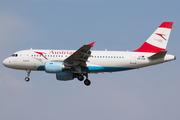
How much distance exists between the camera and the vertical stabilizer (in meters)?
52.7

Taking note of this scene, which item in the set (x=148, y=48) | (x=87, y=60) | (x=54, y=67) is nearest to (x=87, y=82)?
(x=87, y=60)

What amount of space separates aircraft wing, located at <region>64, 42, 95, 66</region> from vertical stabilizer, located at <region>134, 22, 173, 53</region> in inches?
339

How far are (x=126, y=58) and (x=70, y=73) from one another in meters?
8.99

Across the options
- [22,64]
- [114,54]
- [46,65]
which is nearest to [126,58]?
[114,54]

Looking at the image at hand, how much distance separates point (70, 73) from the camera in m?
53.6

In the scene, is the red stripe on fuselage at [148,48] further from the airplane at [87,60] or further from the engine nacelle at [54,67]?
the engine nacelle at [54,67]

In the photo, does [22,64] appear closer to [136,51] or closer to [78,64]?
[78,64]

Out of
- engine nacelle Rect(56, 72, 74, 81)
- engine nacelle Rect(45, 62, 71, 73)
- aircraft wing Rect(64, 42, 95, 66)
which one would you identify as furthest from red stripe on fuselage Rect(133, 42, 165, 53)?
engine nacelle Rect(45, 62, 71, 73)

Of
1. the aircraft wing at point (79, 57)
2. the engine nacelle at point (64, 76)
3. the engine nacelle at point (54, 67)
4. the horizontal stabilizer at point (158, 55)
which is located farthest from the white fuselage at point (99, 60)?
the engine nacelle at point (64, 76)

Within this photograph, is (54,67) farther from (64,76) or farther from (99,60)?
(99,60)

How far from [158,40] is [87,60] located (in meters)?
11.4

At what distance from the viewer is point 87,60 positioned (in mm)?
51250

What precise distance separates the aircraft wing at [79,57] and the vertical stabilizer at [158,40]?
8.61 m

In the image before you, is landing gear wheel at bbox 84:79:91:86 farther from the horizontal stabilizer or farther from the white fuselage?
the horizontal stabilizer
